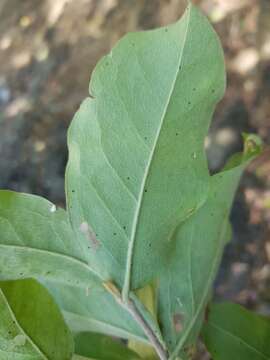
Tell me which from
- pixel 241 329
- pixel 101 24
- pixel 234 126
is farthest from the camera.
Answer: pixel 101 24

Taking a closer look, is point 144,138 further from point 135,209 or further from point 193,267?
point 193,267

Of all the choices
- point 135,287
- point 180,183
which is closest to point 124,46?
point 180,183

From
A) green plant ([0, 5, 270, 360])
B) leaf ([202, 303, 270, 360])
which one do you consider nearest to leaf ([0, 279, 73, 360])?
green plant ([0, 5, 270, 360])

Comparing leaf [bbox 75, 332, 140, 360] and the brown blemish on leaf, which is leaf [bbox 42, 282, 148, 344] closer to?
leaf [bbox 75, 332, 140, 360]

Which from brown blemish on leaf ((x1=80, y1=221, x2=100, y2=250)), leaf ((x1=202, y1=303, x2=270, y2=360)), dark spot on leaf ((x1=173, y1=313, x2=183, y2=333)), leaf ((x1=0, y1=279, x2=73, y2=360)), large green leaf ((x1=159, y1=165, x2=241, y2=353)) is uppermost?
brown blemish on leaf ((x1=80, y1=221, x2=100, y2=250))

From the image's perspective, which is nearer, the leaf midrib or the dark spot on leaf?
the leaf midrib

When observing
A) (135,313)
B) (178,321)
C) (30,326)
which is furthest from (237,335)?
(30,326)

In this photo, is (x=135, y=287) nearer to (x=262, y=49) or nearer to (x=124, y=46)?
(x=124, y=46)
